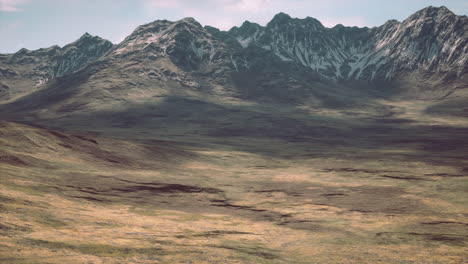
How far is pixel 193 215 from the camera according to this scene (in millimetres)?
59594

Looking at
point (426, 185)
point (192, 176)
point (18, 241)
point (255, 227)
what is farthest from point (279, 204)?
point (18, 241)

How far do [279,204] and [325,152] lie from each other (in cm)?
8108

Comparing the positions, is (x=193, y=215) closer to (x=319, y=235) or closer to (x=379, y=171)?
(x=319, y=235)

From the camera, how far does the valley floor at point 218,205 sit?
39.7m

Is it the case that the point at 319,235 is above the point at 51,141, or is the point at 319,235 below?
below

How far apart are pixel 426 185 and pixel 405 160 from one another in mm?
39842

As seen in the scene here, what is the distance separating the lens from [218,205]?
69.4 metres

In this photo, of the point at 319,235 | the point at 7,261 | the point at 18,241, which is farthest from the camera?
the point at 319,235

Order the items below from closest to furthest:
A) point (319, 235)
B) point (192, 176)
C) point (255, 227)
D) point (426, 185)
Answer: point (319, 235) → point (255, 227) → point (426, 185) → point (192, 176)

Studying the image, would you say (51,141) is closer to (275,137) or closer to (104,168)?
(104,168)

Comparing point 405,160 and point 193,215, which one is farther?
point 405,160

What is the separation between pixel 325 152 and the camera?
148 metres

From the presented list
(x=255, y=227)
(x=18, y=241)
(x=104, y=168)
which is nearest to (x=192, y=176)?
(x=104, y=168)

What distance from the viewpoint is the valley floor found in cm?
3969
